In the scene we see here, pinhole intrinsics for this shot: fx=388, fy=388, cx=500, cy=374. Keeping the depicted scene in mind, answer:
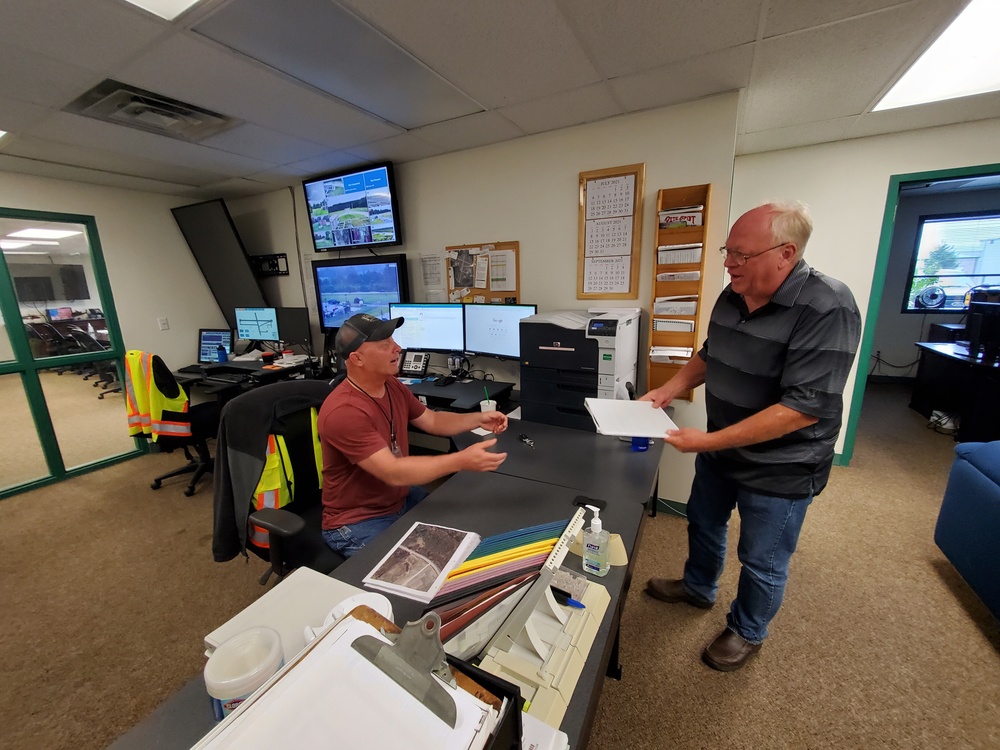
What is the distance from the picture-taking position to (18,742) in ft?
4.64

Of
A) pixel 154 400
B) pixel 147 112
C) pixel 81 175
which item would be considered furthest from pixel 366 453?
pixel 81 175

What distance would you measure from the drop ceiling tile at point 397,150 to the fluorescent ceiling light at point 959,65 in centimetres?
249

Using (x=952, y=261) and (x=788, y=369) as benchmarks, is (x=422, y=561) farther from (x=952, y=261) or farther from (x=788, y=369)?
(x=952, y=261)

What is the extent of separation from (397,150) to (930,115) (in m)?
3.27

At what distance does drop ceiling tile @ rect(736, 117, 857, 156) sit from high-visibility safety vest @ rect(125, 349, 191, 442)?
4277 mm

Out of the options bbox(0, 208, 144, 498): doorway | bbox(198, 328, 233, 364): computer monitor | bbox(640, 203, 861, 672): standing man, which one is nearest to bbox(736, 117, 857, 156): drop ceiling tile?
bbox(640, 203, 861, 672): standing man

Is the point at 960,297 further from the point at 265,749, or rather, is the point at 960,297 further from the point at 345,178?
the point at 265,749

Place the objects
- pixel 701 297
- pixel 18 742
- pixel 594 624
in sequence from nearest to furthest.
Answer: pixel 594 624
pixel 18 742
pixel 701 297

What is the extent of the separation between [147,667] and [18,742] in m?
0.36

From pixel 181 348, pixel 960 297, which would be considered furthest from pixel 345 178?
pixel 960 297

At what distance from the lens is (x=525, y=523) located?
3.87 feet

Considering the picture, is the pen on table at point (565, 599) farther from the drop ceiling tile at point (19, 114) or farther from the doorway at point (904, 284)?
the doorway at point (904, 284)

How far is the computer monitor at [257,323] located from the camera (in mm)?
3736

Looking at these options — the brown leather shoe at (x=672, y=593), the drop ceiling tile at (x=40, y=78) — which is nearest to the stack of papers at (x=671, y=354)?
the brown leather shoe at (x=672, y=593)
